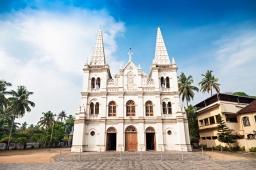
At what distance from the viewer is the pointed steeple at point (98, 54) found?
27.7 metres

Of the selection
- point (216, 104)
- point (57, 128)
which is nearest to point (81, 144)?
point (216, 104)

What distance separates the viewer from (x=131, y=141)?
22672 mm

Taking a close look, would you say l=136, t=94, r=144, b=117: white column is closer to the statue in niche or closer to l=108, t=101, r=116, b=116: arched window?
the statue in niche

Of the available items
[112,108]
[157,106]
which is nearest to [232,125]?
[157,106]

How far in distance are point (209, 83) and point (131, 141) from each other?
23128 mm

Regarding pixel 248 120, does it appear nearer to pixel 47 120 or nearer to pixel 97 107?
pixel 97 107

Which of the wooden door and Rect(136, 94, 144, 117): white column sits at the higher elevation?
Rect(136, 94, 144, 117): white column

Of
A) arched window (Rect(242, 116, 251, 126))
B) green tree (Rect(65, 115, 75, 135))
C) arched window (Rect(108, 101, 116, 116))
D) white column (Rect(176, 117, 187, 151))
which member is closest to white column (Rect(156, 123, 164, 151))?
white column (Rect(176, 117, 187, 151))

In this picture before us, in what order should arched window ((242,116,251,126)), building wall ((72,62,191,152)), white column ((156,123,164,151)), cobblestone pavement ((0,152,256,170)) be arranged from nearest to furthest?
cobblestone pavement ((0,152,256,170)) < white column ((156,123,164,151)) < building wall ((72,62,191,152)) < arched window ((242,116,251,126))

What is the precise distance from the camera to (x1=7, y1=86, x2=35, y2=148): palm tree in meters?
32.7

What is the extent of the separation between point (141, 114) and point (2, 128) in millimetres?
32803

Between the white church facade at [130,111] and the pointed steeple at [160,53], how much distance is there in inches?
9.1

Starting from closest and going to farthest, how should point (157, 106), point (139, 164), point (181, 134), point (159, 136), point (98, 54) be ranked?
1. point (139, 164)
2. point (181, 134)
3. point (159, 136)
4. point (157, 106)
5. point (98, 54)

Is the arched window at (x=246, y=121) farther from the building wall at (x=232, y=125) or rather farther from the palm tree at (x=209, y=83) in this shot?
the palm tree at (x=209, y=83)
